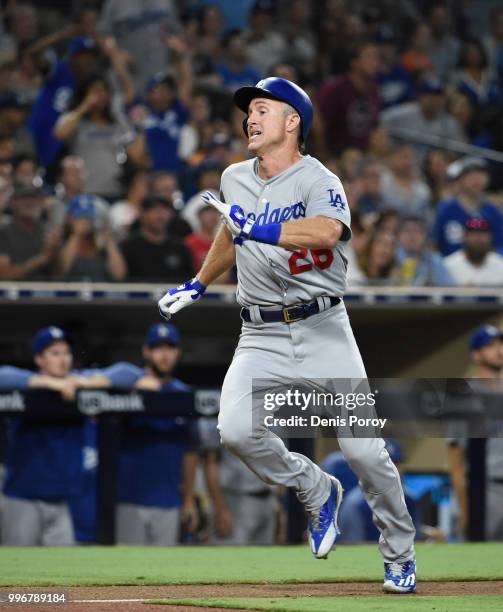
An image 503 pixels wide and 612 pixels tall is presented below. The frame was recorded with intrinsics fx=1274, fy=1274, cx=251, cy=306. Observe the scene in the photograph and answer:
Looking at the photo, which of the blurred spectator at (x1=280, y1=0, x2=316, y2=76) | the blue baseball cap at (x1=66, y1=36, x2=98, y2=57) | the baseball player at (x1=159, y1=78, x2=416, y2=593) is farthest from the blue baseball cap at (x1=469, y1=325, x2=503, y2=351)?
the blurred spectator at (x1=280, y1=0, x2=316, y2=76)

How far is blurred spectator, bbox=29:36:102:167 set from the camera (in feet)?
32.3

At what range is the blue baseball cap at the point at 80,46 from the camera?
10.2 metres

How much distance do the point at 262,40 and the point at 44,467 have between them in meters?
6.04

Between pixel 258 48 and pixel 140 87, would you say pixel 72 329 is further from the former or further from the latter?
pixel 258 48

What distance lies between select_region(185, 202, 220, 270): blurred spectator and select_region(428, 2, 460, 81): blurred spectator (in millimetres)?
3915

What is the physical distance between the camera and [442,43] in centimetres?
1243

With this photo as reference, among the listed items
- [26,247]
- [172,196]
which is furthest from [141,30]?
[26,247]

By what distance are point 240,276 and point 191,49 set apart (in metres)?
7.07

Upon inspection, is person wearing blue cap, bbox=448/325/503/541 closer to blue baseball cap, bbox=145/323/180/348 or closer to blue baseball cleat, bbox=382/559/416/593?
blue baseball cap, bbox=145/323/180/348

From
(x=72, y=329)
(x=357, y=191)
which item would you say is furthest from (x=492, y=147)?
(x=72, y=329)

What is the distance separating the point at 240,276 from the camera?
14.9ft

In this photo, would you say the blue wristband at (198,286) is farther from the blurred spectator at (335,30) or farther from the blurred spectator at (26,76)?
the blurred spectator at (335,30)

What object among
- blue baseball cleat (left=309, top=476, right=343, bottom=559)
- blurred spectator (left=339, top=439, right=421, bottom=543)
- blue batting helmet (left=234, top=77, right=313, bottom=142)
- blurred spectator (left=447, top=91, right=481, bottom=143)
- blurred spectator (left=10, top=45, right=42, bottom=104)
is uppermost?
blurred spectator (left=447, top=91, right=481, bottom=143)

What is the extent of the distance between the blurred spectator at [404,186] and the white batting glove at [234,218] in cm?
635
